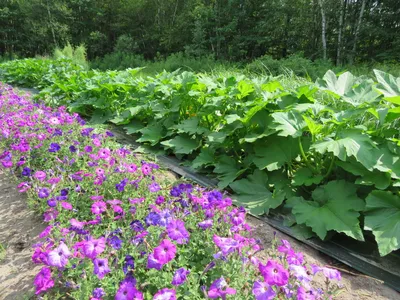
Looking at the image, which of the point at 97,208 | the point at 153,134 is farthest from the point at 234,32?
the point at 97,208

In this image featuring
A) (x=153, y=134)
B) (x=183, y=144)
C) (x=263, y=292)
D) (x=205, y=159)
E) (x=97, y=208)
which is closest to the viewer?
(x=263, y=292)

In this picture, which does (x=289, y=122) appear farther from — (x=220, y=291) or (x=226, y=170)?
(x=220, y=291)

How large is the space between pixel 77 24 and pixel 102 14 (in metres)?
3.43

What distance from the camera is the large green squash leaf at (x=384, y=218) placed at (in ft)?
5.43

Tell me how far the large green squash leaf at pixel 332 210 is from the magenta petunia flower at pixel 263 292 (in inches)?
37.3

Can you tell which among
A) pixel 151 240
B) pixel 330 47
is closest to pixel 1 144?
pixel 151 240

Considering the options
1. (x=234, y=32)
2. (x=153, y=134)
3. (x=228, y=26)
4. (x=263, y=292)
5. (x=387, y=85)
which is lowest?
(x=234, y=32)

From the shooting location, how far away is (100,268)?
118 cm

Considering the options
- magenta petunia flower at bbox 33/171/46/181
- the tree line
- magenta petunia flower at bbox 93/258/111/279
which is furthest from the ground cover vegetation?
magenta petunia flower at bbox 93/258/111/279

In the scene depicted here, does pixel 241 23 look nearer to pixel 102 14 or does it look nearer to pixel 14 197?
pixel 102 14

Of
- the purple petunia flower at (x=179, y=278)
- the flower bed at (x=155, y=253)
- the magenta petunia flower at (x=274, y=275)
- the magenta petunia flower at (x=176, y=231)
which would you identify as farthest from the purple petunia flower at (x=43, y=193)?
the magenta petunia flower at (x=274, y=275)

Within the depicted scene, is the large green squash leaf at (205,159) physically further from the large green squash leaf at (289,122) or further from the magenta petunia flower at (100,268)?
the magenta petunia flower at (100,268)

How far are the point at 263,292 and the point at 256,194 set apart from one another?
4.47 ft

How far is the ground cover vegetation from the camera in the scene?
523 inches
